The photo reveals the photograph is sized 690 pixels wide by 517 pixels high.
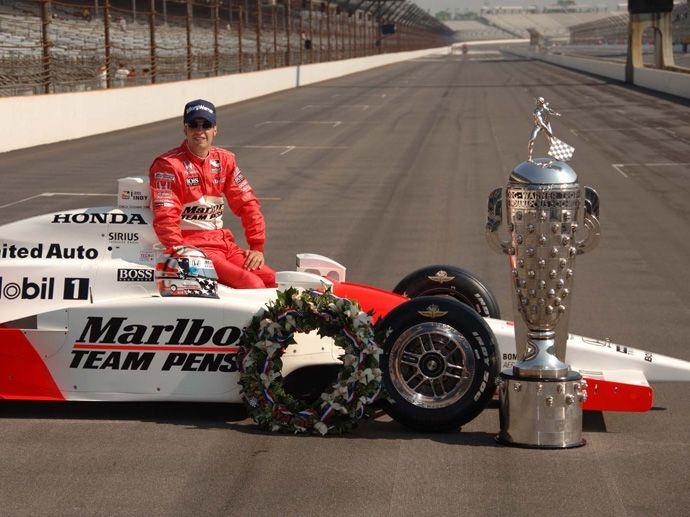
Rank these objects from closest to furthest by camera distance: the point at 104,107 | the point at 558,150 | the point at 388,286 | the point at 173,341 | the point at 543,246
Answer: the point at 543,246 → the point at 558,150 → the point at 173,341 → the point at 388,286 → the point at 104,107

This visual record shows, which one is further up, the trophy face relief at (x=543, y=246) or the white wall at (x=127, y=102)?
the trophy face relief at (x=543, y=246)

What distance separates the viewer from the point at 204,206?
750 centimetres

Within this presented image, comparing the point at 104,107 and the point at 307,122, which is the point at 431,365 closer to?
the point at 104,107

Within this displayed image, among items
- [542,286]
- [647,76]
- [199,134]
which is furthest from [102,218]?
[647,76]

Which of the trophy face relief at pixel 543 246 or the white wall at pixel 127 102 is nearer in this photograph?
the trophy face relief at pixel 543 246

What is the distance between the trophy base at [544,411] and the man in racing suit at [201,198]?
5.99 ft

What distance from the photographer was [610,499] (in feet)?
18.1

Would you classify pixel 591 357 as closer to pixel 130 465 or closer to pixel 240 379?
pixel 240 379

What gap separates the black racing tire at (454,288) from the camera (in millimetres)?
8039

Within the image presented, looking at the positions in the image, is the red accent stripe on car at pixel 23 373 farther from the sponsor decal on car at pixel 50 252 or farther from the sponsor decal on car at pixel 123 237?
the sponsor decal on car at pixel 123 237

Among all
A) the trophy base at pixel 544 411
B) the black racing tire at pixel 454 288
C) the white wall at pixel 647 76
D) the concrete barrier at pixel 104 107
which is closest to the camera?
the trophy base at pixel 544 411

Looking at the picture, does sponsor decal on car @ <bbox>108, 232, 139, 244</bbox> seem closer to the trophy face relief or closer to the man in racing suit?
the man in racing suit

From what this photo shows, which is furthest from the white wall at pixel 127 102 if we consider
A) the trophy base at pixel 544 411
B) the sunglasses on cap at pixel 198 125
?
the trophy base at pixel 544 411

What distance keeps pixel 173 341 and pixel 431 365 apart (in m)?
1.49
